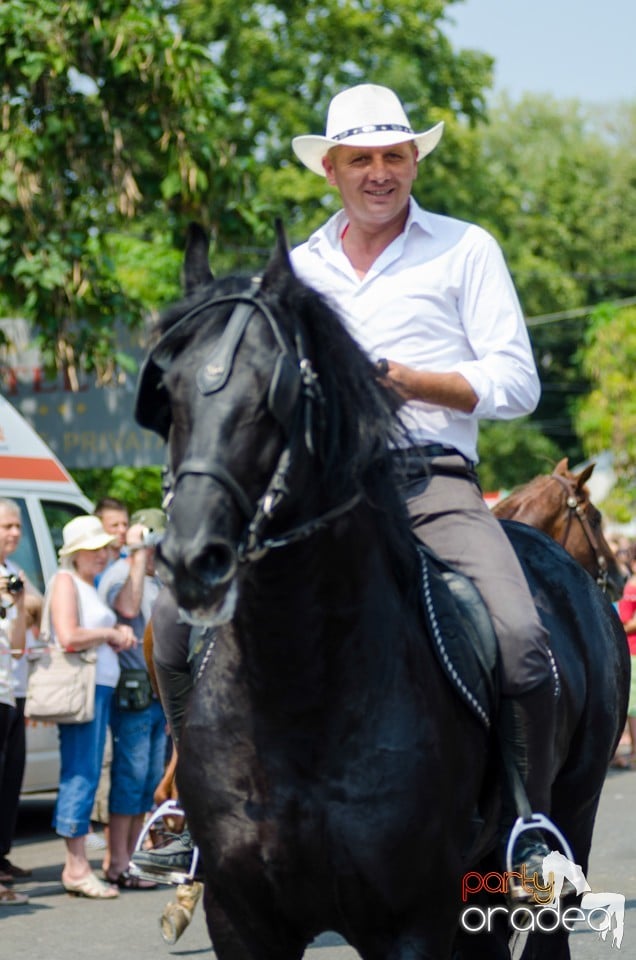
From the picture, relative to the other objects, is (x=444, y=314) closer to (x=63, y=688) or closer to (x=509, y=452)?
(x=63, y=688)

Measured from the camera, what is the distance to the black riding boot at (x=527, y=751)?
171 inches

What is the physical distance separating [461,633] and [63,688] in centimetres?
542

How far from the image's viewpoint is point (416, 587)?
4129 mm

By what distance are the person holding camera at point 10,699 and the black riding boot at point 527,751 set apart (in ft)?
16.5

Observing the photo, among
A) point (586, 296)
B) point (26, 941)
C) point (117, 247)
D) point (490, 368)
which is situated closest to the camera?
point (490, 368)

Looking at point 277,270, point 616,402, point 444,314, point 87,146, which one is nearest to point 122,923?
point 444,314

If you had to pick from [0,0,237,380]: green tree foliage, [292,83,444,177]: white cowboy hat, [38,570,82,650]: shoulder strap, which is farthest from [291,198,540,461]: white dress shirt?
[0,0,237,380]: green tree foliage

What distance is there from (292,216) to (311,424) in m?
30.0

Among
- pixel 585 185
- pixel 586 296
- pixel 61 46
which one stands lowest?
pixel 586 296

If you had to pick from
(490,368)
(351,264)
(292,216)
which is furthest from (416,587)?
(292,216)

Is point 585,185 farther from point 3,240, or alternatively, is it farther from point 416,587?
point 416,587

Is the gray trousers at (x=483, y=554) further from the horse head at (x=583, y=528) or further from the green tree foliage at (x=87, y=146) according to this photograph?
the green tree foliage at (x=87, y=146)

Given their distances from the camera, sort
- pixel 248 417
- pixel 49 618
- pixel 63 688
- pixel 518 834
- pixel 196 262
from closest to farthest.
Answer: pixel 248 417, pixel 196 262, pixel 518 834, pixel 63 688, pixel 49 618

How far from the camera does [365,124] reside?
15.1ft
